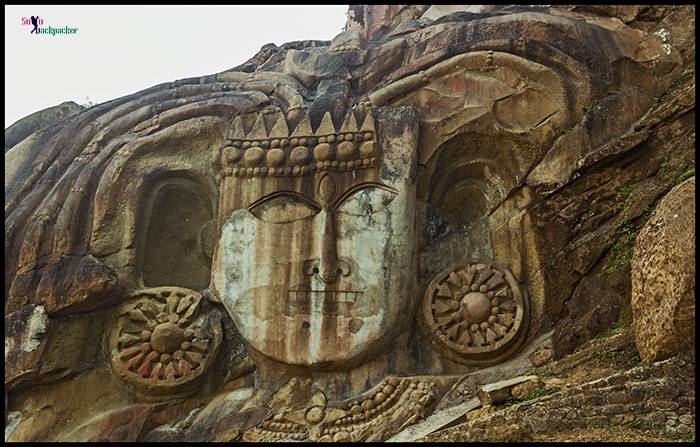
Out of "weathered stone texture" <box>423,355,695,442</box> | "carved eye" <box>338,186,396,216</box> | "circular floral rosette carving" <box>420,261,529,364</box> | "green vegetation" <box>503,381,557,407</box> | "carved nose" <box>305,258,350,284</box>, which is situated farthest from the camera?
"carved eye" <box>338,186,396,216</box>

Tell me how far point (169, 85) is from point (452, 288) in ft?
15.7

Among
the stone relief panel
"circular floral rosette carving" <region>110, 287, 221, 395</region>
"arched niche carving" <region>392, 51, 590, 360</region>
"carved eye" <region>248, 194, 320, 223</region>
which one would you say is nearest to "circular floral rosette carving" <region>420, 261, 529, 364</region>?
"arched niche carving" <region>392, 51, 590, 360</region>

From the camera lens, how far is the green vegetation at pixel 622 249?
24.6 ft

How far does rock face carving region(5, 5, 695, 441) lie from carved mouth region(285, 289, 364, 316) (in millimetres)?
25

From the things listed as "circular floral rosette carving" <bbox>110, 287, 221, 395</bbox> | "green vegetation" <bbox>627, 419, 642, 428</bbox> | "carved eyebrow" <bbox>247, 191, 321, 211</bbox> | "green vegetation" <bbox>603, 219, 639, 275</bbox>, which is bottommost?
"green vegetation" <bbox>627, 419, 642, 428</bbox>

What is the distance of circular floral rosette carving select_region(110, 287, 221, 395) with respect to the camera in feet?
27.0

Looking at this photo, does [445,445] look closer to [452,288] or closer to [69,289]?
[452,288]

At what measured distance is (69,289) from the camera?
27.0ft

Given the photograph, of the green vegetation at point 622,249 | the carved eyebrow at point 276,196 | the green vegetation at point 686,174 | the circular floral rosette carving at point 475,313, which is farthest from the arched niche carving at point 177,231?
the green vegetation at point 686,174

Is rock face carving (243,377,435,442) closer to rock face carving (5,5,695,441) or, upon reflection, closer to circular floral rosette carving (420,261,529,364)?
rock face carving (5,5,695,441)

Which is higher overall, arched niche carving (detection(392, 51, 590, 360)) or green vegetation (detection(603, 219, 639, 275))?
arched niche carving (detection(392, 51, 590, 360))

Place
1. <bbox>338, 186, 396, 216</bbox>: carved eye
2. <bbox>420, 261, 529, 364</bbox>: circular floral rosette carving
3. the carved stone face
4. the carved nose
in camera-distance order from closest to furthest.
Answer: <bbox>420, 261, 529, 364</bbox>: circular floral rosette carving < the carved stone face < the carved nose < <bbox>338, 186, 396, 216</bbox>: carved eye

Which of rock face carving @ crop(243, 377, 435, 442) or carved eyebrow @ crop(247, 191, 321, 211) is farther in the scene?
carved eyebrow @ crop(247, 191, 321, 211)

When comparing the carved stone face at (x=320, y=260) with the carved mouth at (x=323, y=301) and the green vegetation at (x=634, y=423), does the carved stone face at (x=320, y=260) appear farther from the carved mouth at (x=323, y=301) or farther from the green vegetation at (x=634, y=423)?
the green vegetation at (x=634, y=423)
